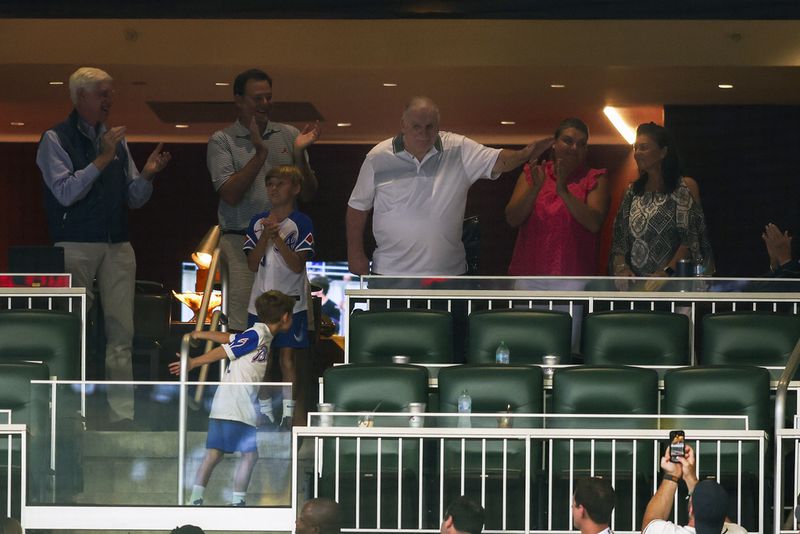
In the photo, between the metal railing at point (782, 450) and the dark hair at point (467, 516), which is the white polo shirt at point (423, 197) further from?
the dark hair at point (467, 516)

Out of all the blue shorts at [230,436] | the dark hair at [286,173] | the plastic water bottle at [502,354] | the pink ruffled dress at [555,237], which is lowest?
the blue shorts at [230,436]

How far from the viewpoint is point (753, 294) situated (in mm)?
8023

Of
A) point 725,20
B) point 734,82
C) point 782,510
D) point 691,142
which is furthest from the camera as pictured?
point 691,142

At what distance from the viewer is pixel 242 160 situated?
8125mm

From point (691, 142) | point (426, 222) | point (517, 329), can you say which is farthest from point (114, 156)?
point (691, 142)

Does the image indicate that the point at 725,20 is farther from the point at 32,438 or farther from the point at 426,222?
the point at 32,438

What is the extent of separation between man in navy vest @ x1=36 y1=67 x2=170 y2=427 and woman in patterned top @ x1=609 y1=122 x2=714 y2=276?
2.56m

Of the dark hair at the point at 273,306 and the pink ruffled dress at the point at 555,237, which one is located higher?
the pink ruffled dress at the point at 555,237

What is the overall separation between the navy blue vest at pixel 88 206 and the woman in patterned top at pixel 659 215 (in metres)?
2.71

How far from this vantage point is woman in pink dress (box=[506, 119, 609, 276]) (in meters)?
8.03

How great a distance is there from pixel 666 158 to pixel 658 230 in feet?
1.27

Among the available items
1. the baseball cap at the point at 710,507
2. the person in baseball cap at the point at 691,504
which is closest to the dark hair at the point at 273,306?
the person in baseball cap at the point at 691,504

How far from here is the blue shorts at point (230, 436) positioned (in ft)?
20.6

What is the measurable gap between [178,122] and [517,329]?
7523mm
